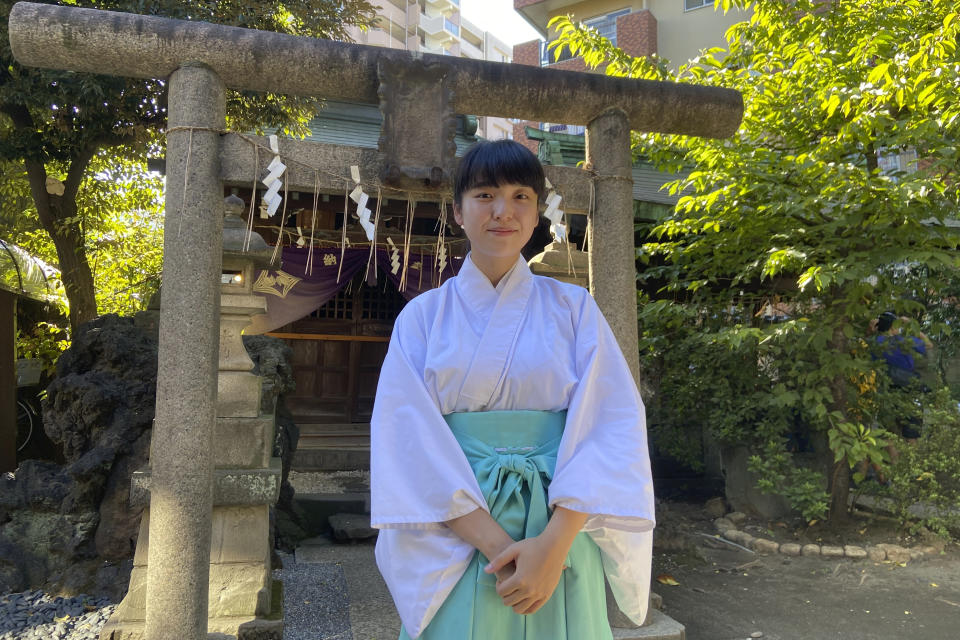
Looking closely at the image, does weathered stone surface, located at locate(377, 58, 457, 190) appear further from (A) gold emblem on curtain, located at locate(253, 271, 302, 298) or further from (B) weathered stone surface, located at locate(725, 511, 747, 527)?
(B) weathered stone surface, located at locate(725, 511, 747, 527)

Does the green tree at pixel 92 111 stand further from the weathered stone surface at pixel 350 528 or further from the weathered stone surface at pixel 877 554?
the weathered stone surface at pixel 877 554

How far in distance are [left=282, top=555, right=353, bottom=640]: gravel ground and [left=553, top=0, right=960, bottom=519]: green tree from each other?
11.5 feet

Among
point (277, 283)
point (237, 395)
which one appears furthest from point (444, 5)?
point (237, 395)

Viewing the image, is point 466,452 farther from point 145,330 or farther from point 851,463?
point 851,463

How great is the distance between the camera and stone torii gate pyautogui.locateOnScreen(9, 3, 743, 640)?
282cm

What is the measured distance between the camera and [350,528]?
5801mm

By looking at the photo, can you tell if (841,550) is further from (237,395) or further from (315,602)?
(237,395)

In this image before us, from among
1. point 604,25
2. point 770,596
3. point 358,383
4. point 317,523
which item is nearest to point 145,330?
point 317,523

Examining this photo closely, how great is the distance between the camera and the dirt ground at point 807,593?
406cm

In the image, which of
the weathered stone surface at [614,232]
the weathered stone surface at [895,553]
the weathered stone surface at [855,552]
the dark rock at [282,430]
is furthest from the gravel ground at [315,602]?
the weathered stone surface at [895,553]

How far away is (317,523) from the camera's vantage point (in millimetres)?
6152

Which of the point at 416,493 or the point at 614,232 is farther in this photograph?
the point at 614,232

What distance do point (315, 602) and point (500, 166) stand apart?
3.76 meters

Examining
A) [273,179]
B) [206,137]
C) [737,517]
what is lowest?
[737,517]
